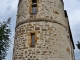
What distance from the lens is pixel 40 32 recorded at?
9.87m

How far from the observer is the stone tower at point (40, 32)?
31.1 ft

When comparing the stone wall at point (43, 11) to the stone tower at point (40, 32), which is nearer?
the stone tower at point (40, 32)

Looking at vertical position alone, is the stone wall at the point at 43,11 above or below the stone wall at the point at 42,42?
above

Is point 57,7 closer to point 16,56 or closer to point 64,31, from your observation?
point 64,31

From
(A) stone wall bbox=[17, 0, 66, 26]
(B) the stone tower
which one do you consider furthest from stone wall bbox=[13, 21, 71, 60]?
(A) stone wall bbox=[17, 0, 66, 26]

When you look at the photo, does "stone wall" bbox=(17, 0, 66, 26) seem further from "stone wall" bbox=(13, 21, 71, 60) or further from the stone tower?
"stone wall" bbox=(13, 21, 71, 60)

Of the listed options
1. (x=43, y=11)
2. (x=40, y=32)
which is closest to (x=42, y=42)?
(x=40, y=32)

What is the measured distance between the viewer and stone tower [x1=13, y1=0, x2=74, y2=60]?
31.1ft

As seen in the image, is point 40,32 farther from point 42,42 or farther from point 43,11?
point 43,11

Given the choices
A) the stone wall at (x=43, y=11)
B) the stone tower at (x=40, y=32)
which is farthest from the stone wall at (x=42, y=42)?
the stone wall at (x=43, y=11)

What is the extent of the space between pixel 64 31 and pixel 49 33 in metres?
1.56

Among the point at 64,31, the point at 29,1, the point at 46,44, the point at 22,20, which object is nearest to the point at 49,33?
Answer: the point at 46,44

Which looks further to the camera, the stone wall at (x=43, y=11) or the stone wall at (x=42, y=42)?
the stone wall at (x=43, y=11)

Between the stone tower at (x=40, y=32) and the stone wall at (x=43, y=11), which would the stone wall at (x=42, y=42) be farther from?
the stone wall at (x=43, y=11)
